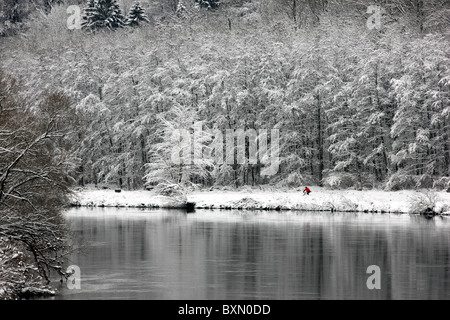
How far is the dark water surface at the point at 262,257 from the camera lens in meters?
22.5

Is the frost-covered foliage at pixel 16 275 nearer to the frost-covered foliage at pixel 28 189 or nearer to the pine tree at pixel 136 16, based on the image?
the frost-covered foliage at pixel 28 189

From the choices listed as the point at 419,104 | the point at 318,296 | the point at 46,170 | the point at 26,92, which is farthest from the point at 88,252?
the point at 26,92

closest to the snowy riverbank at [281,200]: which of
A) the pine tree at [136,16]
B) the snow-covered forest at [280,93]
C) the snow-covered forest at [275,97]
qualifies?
the snow-covered forest at [275,97]

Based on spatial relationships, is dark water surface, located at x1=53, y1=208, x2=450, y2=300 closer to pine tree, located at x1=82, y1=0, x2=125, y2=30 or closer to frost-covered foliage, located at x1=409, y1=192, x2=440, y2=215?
frost-covered foliage, located at x1=409, y1=192, x2=440, y2=215

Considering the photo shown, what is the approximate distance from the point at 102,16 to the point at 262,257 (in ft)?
243

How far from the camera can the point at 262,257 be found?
29469 mm

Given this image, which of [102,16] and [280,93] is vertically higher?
[102,16]

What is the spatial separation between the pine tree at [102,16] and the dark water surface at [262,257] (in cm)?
5452

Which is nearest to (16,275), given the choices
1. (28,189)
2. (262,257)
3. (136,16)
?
(28,189)

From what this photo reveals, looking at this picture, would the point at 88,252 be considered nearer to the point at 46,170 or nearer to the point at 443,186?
the point at 46,170

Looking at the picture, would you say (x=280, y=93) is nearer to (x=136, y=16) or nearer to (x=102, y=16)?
(x=102, y=16)

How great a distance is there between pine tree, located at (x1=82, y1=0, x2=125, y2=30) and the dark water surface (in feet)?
179

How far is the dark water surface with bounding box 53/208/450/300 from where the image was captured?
22.5 metres

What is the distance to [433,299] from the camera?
68.5ft
